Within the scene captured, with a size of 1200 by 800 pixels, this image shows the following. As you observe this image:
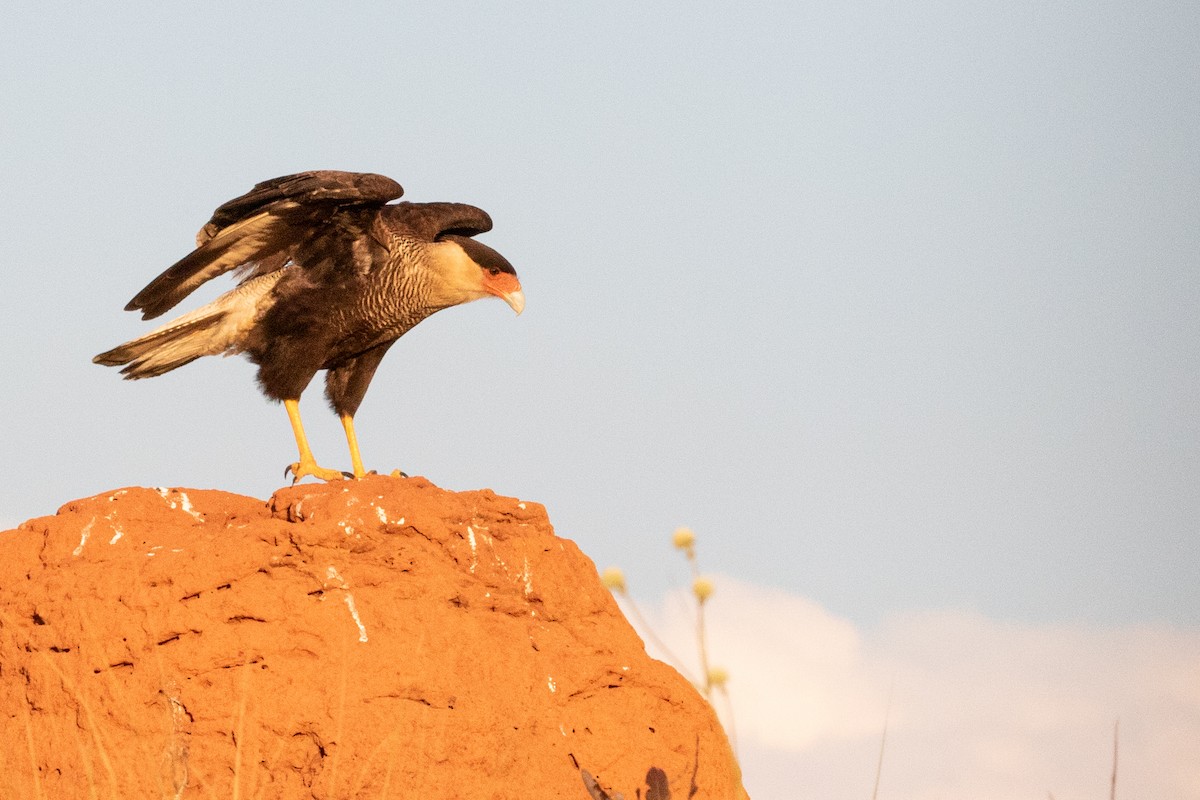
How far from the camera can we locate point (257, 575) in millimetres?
4805

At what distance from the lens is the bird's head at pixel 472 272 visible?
8.88 m

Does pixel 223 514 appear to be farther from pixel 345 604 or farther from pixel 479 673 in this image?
pixel 479 673

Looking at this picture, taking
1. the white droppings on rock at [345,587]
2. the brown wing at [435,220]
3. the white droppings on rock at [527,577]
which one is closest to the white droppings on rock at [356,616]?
the white droppings on rock at [345,587]

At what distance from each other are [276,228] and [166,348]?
1475mm

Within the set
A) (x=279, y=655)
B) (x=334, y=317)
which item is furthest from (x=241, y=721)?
(x=334, y=317)

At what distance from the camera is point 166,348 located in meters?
8.82

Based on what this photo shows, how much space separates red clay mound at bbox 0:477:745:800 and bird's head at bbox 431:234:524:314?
12.7 ft

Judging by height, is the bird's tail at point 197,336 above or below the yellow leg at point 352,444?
above

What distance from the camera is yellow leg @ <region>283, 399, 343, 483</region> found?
7.75m

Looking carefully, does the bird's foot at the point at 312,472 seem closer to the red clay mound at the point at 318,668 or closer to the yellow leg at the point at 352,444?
the yellow leg at the point at 352,444

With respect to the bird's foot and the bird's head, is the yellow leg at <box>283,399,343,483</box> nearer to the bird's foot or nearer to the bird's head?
the bird's foot

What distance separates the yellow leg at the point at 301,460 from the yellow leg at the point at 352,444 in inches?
13.7

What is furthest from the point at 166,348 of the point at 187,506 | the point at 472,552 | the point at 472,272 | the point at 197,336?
the point at 472,552

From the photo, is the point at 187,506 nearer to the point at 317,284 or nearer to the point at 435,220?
the point at 317,284
